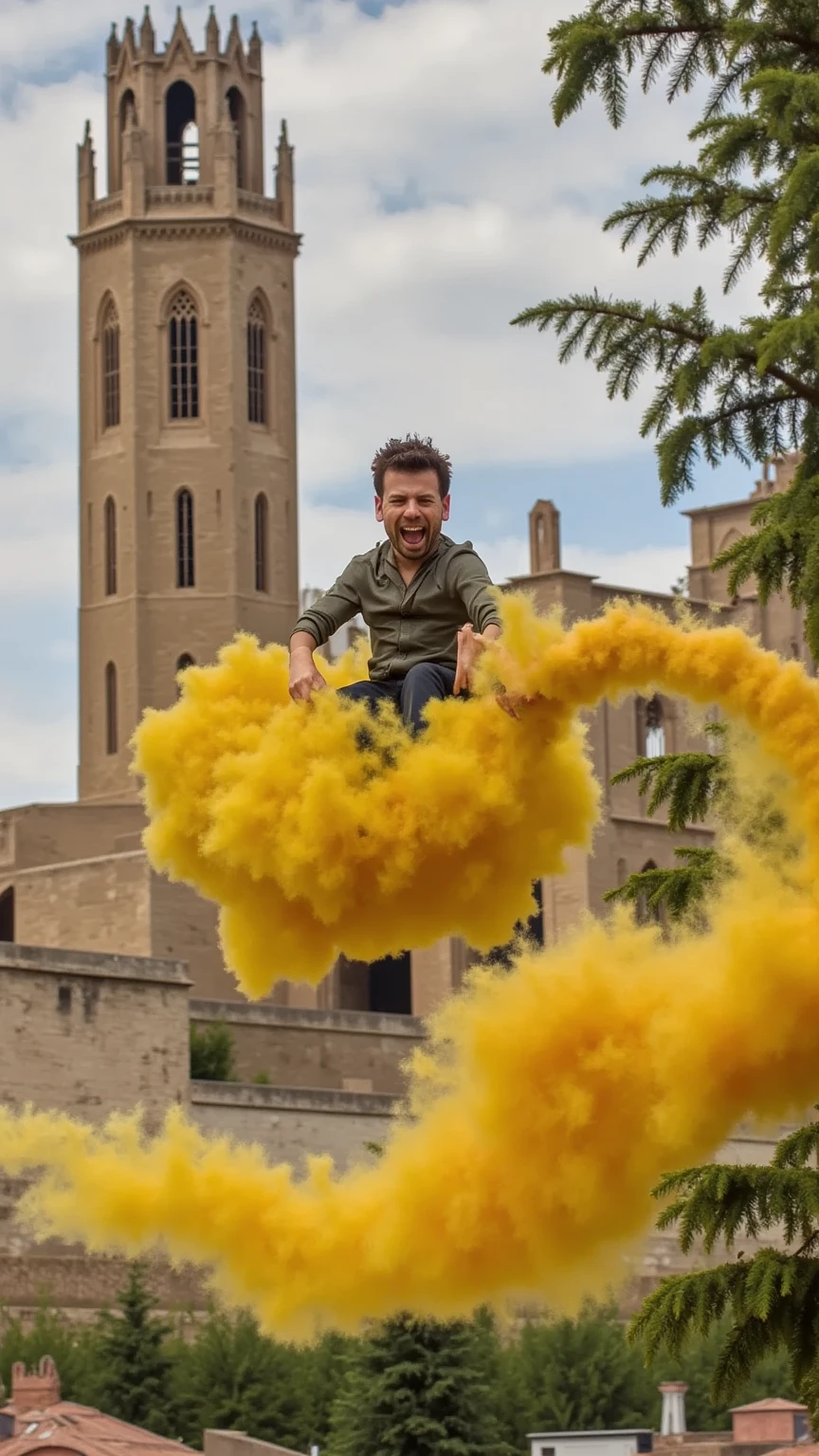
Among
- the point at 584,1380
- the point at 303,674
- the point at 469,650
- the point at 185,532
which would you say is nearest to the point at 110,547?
the point at 185,532

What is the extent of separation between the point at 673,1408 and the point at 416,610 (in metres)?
50.6

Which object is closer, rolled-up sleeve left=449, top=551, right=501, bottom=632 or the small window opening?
rolled-up sleeve left=449, top=551, right=501, bottom=632

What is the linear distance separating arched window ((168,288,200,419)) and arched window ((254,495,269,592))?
3.93 meters

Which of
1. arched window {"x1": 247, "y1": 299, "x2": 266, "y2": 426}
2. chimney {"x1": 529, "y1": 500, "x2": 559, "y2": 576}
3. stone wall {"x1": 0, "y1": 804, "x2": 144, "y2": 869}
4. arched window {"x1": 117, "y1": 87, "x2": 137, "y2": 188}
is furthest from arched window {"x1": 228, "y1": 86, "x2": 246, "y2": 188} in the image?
stone wall {"x1": 0, "y1": 804, "x2": 144, "y2": 869}

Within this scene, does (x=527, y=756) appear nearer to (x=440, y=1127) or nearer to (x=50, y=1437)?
(x=440, y=1127)

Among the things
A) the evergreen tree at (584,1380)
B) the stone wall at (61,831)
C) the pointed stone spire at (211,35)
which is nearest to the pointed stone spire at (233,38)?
the pointed stone spire at (211,35)

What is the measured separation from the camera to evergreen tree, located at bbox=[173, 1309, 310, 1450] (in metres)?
57.7

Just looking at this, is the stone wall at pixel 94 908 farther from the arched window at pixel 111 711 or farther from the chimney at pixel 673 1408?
the chimney at pixel 673 1408

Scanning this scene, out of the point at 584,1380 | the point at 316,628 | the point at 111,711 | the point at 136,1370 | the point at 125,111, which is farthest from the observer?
the point at 125,111

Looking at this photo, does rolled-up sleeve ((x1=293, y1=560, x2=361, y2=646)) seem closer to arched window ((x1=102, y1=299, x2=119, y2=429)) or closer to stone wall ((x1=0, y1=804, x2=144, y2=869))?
stone wall ((x1=0, y1=804, x2=144, y2=869))

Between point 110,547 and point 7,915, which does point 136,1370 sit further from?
point 110,547

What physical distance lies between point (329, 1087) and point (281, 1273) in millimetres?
69772

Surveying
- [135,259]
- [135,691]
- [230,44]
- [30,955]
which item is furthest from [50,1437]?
[230,44]

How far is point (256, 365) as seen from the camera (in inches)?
4099
